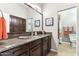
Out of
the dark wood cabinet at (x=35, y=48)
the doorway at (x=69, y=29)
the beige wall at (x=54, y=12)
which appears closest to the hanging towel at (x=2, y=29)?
the dark wood cabinet at (x=35, y=48)

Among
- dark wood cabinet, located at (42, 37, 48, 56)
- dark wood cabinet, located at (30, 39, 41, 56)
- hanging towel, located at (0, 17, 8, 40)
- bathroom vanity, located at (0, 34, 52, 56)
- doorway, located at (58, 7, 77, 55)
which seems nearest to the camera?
bathroom vanity, located at (0, 34, 52, 56)

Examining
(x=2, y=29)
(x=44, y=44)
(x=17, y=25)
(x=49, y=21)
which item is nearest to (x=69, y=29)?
(x=49, y=21)

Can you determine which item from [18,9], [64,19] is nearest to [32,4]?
[18,9]

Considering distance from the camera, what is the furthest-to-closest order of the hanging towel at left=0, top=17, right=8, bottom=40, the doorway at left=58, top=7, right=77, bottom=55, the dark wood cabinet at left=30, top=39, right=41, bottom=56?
the dark wood cabinet at left=30, top=39, right=41, bottom=56 < the doorway at left=58, top=7, right=77, bottom=55 < the hanging towel at left=0, top=17, right=8, bottom=40

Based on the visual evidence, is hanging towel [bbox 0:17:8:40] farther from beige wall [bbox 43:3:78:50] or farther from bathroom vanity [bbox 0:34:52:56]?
beige wall [bbox 43:3:78:50]

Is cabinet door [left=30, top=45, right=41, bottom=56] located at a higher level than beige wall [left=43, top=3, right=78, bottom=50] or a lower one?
lower

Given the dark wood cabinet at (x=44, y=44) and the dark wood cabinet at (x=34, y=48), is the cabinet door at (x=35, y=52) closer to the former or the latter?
the dark wood cabinet at (x=34, y=48)

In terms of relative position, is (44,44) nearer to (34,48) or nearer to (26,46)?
(34,48)

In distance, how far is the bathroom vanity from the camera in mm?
1303

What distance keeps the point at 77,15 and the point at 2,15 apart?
1.10 m

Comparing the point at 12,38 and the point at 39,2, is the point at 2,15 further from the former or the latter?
the point at 39,2

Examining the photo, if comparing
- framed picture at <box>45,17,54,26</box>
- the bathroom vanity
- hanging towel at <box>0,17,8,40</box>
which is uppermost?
framed picture at <box>45,17,54,26</box>

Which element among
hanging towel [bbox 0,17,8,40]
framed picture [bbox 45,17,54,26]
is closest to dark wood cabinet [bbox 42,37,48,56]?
framed picture [bbox 45,17,54,26]

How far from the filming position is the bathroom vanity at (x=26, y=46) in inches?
51.3
